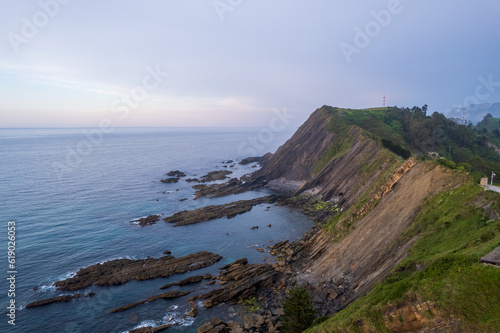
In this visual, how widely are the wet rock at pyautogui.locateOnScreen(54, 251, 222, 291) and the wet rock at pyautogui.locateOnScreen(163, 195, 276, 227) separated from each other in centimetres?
1509

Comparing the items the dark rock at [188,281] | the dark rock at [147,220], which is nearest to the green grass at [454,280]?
the dark rock at [188,281]

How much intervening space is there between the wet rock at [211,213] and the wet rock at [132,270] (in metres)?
15.1

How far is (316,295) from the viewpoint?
28594 millimetres

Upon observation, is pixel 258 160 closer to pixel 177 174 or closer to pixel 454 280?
pixel 177 174

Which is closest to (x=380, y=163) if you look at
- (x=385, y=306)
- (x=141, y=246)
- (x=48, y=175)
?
(x=385, y=306)

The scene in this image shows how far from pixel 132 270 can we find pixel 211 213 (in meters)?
23.9

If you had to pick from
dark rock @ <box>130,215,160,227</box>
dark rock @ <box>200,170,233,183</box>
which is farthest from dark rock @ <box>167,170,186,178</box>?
dark rock @ <box>130,215,160,227</box>

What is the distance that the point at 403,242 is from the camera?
26594 mm

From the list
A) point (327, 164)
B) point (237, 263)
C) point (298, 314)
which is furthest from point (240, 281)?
point (327, 164)

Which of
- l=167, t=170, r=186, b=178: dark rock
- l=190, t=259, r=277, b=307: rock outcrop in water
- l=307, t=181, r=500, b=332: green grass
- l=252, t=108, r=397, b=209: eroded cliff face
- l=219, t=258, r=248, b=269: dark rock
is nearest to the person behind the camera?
l=307, t=181, r=500, b=332: green grass

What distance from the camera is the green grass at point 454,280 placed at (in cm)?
1263

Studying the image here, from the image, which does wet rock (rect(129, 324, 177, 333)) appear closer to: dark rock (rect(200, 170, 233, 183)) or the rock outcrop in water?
the rock outcrop in water

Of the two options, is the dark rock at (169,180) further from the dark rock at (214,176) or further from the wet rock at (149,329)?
the wet rock at (149,329)

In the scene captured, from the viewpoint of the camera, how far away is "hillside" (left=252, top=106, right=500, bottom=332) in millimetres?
13523
